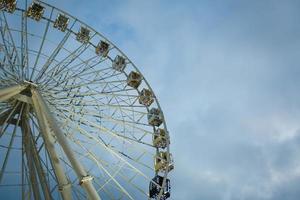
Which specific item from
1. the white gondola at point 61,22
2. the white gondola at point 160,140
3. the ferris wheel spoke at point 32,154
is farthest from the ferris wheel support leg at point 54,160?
the white gondola at point 61,22

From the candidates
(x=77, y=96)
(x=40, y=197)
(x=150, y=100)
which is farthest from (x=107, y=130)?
(x=150, y=100)

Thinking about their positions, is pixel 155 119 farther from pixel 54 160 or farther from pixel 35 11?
pixel 54 160

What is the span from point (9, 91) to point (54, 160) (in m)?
4.42

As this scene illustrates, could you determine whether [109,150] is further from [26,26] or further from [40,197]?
[26,26]

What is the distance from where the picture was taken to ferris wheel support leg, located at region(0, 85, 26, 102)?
19711 mm

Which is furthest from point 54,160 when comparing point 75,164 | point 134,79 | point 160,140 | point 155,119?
point 134,79

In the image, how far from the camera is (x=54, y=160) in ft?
60.6

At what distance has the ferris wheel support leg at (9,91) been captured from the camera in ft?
64.7

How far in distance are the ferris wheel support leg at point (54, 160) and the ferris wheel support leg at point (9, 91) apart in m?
1.12

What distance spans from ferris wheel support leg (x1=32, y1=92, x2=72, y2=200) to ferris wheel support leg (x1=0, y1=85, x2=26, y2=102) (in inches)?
43.9

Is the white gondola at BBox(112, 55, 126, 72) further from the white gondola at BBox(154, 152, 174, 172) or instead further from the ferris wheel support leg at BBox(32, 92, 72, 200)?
the ferris wheel support leg at BBox(32, 92, 72, 200)

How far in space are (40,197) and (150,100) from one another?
38.9 ft

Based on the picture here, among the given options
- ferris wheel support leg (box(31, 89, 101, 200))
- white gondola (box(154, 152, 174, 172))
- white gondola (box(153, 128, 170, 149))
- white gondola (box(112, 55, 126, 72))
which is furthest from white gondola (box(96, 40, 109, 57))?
ferris wheel support leg (box(31, 89, 101, 200))

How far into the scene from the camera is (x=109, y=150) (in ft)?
76.8
